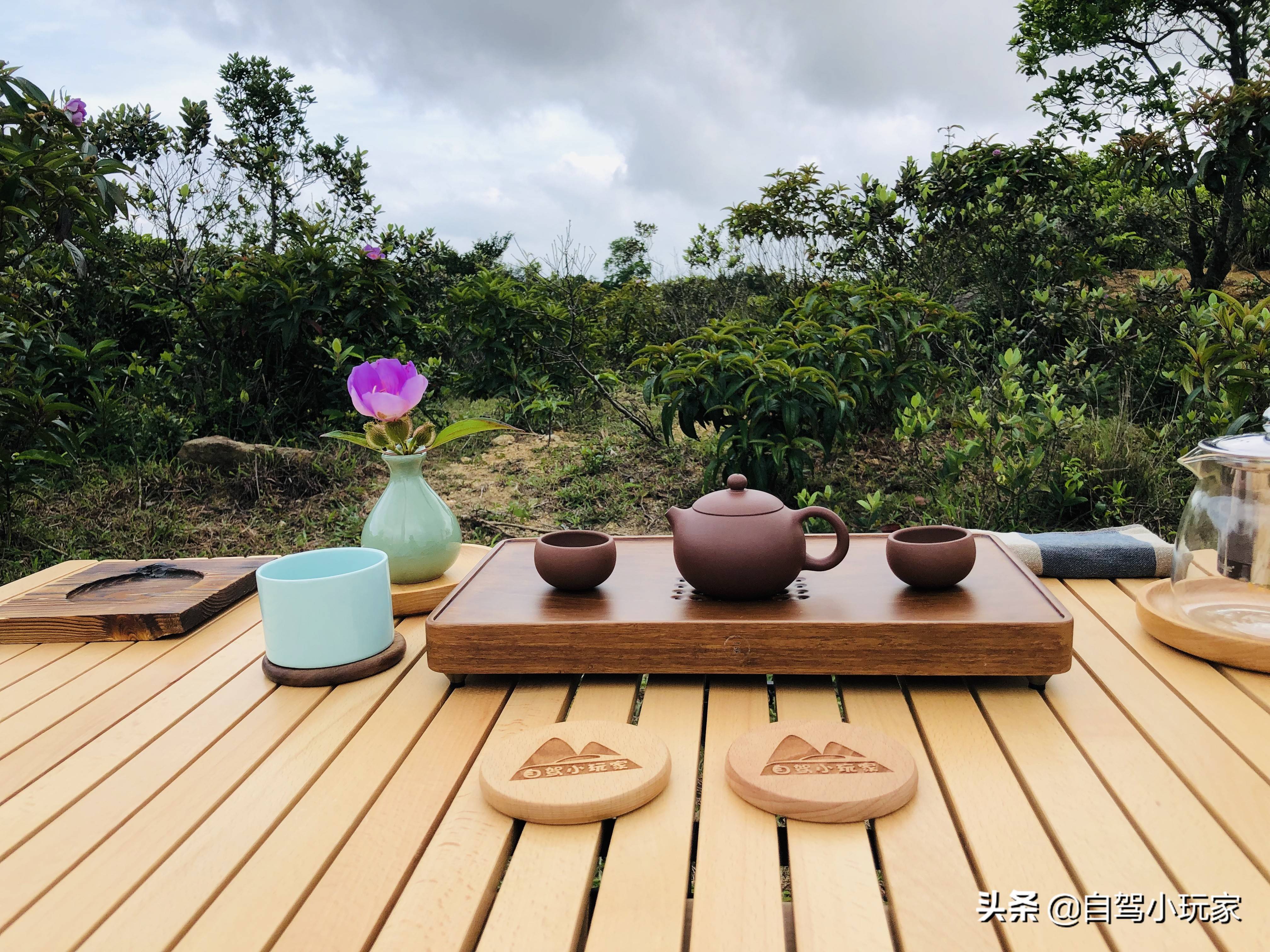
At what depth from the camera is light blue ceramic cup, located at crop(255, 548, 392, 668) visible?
1.25 m

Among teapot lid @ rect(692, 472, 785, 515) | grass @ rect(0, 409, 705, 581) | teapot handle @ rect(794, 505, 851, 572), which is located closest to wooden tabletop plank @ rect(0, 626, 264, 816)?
teapot lid @ rect(692, 472, 785, 515)

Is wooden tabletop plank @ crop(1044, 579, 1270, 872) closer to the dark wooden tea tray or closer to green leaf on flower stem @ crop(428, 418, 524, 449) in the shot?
the dark wooden tea tray

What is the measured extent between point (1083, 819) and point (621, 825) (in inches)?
18.3

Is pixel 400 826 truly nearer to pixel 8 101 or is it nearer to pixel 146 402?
pixel 8 101

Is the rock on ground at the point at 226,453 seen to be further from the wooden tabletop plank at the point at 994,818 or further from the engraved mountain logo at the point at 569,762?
the wooden tabletop plank at the point at 994,818

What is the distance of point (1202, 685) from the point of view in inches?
47.1

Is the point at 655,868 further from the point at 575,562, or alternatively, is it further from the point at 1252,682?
the point at 1252,682

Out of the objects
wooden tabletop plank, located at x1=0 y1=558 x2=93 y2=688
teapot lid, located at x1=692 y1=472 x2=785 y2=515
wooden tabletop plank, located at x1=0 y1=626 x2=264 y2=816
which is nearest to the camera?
wooden tabletop plank, located at x1=0 y1=626 x2=264 y2=816

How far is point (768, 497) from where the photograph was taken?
1289 mm

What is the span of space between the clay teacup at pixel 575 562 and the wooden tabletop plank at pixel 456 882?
372mm

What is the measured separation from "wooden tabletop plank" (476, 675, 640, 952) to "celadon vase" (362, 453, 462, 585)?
2.42 feet

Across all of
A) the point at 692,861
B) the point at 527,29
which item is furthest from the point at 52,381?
the point at 692,861

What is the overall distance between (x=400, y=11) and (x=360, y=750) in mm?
3486

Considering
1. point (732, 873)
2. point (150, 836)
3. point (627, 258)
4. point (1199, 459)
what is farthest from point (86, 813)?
point (627, 258)
